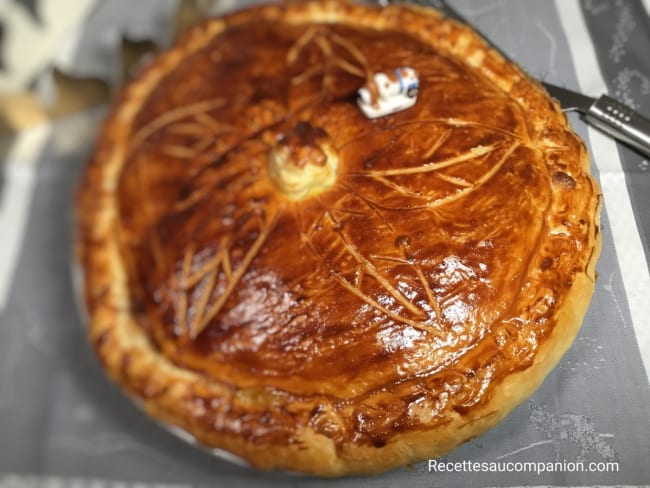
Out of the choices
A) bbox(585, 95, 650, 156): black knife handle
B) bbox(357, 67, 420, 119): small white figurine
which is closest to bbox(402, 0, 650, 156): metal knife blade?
bbox(585, 95, 650, 156): black knife handle

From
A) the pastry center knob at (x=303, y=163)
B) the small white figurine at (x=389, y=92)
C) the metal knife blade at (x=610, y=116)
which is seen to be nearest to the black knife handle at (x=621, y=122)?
the metal knife blade at (x=610, y=116)

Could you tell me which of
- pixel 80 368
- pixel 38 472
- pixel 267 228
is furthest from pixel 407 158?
pixel 38 472

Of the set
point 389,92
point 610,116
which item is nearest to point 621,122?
point 610,116

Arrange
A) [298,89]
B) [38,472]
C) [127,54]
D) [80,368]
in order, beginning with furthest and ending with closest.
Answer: [127,54], [80,368], [38,472], [298,89]

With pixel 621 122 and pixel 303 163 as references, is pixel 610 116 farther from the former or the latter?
pixel 303 163

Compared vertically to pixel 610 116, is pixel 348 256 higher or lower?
lower

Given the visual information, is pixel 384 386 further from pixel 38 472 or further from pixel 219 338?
pixel 38 472
